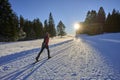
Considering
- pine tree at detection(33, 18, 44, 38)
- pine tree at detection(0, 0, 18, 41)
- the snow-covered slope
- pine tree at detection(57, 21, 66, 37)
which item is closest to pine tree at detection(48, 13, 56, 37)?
pine tree at detection(33, 18, 44, 38)

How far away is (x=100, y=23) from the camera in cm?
8262

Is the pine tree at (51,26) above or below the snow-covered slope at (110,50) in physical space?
above

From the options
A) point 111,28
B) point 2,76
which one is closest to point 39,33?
point 111,28

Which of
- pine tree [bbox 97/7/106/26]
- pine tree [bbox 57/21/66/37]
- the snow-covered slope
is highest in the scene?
pine tree [bbox 97/7/106/26]

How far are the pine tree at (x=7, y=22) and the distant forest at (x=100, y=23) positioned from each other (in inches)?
1655

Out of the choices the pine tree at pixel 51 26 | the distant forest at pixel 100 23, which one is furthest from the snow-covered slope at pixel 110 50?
the pine tree at pixel 51 26

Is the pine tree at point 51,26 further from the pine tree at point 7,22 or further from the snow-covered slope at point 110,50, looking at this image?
the snow-covered slope at point 110,50

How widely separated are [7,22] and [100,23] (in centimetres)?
5403

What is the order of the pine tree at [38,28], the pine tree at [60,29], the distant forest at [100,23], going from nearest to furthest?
the distant forest at [100,23] → the pine tree at [38,28] → the pine tree at [60,29]

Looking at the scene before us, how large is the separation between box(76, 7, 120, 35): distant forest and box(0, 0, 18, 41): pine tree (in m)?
42.0

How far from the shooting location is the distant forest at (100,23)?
2670 inches

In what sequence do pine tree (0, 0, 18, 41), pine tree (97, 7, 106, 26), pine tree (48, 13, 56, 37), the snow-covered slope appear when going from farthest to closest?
1. pine tree (48, 13, 56, 37)
2. pine tree (97, 7, 106, 26)
3. pine tree (0, 0, 18, 41)
4. the snow-covered slope

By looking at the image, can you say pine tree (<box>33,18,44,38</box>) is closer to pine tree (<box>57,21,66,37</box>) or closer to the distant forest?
pine tree (<box>57,21,66,37</box>)

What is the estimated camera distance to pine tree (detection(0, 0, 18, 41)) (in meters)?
38.4
